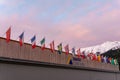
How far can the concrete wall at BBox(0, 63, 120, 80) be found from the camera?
2233 cm

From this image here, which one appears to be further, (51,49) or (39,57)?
(51,49)

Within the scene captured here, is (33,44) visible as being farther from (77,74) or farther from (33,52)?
(77,74)

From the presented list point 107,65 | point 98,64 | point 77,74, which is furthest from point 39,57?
point 107,65

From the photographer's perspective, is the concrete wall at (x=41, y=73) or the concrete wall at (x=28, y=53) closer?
the concrete wall at (x=41, y=73)

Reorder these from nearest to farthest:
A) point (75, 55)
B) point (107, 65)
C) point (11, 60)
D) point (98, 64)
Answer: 1. point (11, 60)
2. point (75, 55)
3. point (98, 64)
4. point (107, 65)

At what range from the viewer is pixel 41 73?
1036 inches

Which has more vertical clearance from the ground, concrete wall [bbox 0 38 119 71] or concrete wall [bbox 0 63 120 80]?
concrete wall [bbox 0 38 119 71]

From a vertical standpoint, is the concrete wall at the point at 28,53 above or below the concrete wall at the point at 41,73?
above

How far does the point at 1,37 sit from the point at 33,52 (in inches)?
180

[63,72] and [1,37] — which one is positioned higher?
[1,37]

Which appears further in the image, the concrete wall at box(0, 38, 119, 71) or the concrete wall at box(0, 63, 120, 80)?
the concrete wall at box(0, 38, 119, 71)

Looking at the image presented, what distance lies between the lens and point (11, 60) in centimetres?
2252

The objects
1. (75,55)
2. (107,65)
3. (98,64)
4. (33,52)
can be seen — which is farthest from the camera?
(107,65)

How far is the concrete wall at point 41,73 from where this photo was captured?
2233 centimetres
